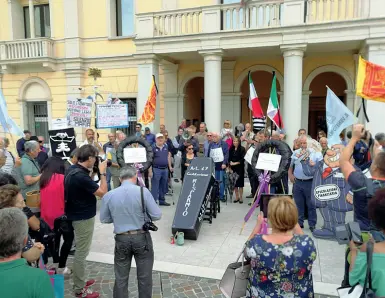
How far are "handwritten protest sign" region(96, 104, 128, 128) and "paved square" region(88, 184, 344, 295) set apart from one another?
264 cm

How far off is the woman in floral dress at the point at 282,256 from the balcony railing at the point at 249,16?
29.1 feet

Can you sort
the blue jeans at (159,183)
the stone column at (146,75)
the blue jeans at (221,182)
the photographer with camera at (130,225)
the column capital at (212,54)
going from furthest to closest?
the stone column at (146,75)
the column capital at (212,54)
the blue jeans at (221,182)
the blue jeans at (159,183)
the photographer with camera at (130,225)

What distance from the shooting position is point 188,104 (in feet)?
49.9

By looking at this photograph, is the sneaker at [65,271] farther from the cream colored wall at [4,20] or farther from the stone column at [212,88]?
the cream colored wall at [4,20]

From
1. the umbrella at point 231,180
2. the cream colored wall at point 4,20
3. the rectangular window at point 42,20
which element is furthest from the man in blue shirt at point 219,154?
the cream colored wall at point 4,20

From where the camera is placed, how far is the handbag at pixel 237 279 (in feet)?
8.60

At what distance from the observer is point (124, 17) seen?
14.4m

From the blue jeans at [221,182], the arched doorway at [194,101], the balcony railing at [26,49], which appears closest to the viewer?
the blue jeans at [221,182]

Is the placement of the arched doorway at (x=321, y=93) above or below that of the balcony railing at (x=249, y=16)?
below

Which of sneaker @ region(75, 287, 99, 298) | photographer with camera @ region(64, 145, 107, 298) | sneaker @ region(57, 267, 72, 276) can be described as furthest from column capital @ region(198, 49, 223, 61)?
sneaker @ region(75, 287, 99, 298)

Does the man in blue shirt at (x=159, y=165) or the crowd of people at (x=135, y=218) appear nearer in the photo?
the crowd of people at (x=135, y=218)

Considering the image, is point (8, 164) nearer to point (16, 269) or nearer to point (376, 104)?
point (16, 269)

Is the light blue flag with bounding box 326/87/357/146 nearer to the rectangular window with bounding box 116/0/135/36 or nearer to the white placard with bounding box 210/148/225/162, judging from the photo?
the white placard with bounding box 210/148/225/162

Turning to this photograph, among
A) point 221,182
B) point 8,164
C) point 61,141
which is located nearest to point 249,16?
point 221,182
